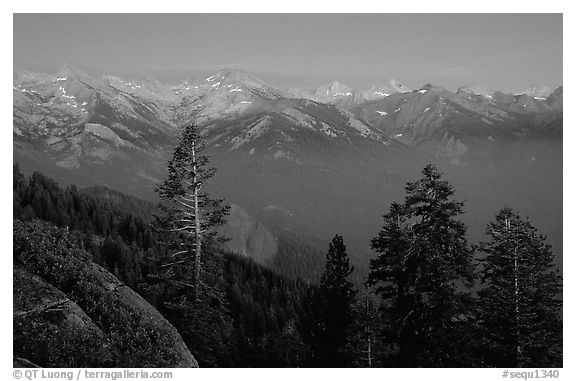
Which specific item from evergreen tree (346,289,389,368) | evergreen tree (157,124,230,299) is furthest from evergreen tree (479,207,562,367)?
evergreen tree (157,124,230,299)

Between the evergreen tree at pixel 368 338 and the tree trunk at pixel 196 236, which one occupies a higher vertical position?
the tree trunk at pixel 196 236

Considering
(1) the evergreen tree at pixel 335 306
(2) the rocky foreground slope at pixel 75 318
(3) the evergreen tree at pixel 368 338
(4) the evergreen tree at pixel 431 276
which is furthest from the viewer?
(1) the evergreen tree at pixel 335 306

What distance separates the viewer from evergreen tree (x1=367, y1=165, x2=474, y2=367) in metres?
17.8

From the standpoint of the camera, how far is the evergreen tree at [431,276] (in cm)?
1777

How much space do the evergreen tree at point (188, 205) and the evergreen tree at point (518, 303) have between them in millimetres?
10123

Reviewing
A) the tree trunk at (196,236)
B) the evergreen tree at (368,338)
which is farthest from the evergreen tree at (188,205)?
A: the evergreen tree at (368,338)

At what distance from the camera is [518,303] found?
59.0ft

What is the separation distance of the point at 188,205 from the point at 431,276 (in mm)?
9122

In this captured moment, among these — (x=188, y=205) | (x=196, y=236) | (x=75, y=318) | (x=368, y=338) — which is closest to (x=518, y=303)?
(x=368, y=338)

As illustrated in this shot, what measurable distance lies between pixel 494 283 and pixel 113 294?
A: 523 inches

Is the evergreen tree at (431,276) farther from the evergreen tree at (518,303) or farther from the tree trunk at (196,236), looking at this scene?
the tree trunk at (196,236)

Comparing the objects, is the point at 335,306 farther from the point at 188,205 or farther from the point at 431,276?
the point at 188,205
